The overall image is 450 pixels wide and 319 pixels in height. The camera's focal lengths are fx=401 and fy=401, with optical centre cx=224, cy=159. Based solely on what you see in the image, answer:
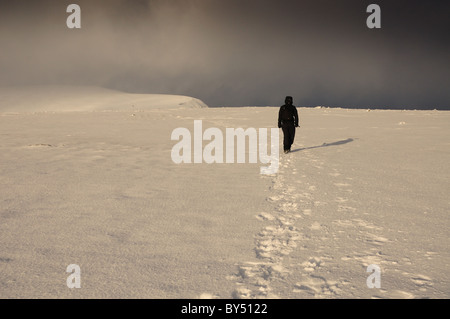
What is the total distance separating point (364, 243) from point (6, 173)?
8071 millimetres

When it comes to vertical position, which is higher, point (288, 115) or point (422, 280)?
point (288, 115)

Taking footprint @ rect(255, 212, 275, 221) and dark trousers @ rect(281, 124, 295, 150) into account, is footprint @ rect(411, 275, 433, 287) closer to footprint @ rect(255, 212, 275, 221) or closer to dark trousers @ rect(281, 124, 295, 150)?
footprint @ rect(255, 212, 275, 221)

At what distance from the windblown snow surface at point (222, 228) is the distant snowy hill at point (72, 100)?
60.6 m

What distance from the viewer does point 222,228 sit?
5598 millimetres

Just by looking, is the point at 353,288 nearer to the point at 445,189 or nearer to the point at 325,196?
the point at 325,196

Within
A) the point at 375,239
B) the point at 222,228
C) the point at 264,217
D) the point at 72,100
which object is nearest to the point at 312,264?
the point at 375,239

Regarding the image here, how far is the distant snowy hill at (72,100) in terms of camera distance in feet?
247

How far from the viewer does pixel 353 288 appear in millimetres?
3830

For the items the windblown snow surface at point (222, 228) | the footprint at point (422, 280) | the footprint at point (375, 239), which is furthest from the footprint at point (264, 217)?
the footprint at point (422, 280)

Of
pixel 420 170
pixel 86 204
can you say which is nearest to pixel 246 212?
pixel 86 204

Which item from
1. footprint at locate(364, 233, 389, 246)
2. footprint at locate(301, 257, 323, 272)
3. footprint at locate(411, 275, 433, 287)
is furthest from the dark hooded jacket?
footprint at locate(411, 275, 433, 287)

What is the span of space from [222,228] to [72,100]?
8993 cm

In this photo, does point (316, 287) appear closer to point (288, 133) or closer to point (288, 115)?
point (288, 133)

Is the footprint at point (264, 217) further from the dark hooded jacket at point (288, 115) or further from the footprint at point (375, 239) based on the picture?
the dark hooded jacket at point (288, 115)
